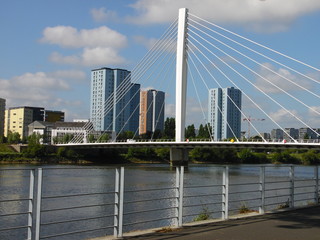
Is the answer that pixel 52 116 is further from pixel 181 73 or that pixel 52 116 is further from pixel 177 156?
pixel 181 73

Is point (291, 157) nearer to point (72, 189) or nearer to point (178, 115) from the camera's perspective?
point (178, 115)

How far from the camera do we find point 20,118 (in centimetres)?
14675

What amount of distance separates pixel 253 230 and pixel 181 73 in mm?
41377

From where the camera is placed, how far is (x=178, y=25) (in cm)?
4981

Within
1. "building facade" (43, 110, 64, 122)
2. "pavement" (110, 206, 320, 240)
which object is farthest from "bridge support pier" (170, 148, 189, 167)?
"building facade" (43, 110, 64, 122)

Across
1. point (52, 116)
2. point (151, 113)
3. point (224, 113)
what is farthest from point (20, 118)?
point (224, 113)

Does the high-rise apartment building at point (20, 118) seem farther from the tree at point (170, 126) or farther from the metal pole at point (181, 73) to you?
the metal pole at point (181, 73)

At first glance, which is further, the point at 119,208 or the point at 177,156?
the point at 177,156

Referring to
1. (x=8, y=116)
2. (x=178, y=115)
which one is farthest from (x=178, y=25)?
(x=8, y=116)

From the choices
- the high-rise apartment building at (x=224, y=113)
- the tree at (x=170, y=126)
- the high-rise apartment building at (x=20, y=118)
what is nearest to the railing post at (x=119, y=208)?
the tree at (x=170, y=126)

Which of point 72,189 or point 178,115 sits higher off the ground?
point 178,115

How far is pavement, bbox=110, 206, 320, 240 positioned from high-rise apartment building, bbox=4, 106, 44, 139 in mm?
141630

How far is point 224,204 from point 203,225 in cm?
77

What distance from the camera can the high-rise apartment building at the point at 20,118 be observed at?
5733 inches
